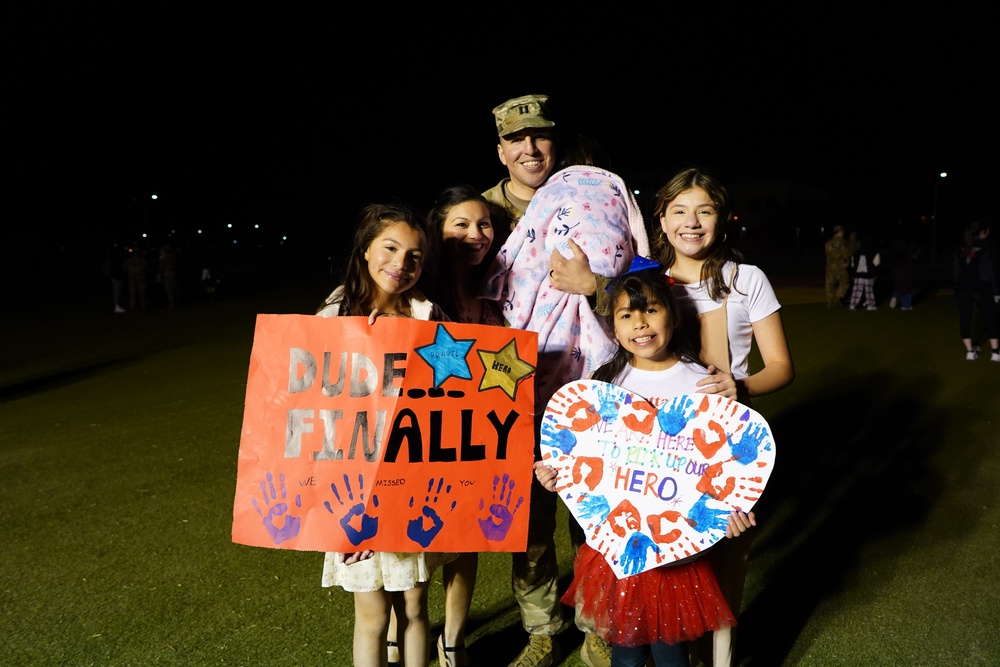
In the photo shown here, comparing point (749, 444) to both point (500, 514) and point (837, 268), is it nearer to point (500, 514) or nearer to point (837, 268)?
point (500, 514)

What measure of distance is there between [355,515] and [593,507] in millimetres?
763

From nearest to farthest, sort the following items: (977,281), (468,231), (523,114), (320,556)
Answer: (468,231) → (523,114) → (320,556) → (977,281)

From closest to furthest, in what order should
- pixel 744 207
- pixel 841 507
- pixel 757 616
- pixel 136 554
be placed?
pixel 757 616
pixel 136 554
pixel 841 507
pixel 744 207

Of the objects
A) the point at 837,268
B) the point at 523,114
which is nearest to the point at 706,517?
the point at 523,114

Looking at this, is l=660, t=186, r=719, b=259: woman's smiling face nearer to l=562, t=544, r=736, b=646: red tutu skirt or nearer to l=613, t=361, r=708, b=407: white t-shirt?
l=613, t=361, r=708, b=407: white t-shirt

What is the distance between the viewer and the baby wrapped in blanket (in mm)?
2619

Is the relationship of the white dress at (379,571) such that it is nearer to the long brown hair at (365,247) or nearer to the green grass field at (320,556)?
the long brown hair at (365,247)

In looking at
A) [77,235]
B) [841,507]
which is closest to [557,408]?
[841,507]

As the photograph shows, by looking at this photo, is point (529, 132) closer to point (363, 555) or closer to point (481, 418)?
point (481, 418)

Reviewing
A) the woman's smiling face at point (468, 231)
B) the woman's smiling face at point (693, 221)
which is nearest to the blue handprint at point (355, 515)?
the woman's smiling face at point (468, 231)

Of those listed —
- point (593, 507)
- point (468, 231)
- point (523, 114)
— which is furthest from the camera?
point (523, 114)

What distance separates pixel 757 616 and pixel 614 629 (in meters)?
1.48

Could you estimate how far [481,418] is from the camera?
2430 millimetres

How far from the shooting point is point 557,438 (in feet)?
7.79
